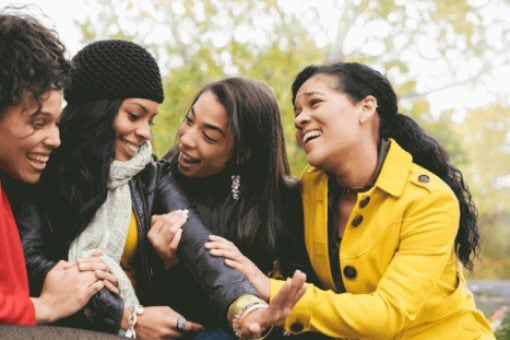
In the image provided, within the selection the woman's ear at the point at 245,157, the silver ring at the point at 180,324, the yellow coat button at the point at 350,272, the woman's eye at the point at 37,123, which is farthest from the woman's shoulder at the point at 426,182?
the woman's eye at the point at 37,123

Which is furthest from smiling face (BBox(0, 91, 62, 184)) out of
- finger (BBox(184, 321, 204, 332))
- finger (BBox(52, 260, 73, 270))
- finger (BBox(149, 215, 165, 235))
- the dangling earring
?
the dangling earring

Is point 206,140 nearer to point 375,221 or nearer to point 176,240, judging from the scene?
point 176,240

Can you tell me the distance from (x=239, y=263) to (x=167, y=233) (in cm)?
29

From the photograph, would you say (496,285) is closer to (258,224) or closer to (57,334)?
(258,224)

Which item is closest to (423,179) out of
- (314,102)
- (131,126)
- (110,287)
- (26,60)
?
(314,102)

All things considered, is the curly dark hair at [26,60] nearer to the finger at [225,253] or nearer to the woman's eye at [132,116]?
the woman's eye at [132,116]

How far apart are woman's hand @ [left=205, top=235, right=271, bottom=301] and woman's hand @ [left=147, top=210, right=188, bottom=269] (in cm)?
12

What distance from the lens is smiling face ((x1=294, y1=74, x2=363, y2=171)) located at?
285 centimetres

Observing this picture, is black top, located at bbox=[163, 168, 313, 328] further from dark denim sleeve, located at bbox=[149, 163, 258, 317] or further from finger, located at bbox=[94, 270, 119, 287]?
finger, located at bbox=[94, 270, 119, 287]

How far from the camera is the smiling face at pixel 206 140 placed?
297cm

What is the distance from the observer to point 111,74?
2.72 meters

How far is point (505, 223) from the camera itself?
50.2 ft

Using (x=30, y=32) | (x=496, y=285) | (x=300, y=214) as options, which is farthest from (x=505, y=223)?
(x=30, y=32)

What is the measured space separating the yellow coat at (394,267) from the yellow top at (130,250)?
553 millimetres
